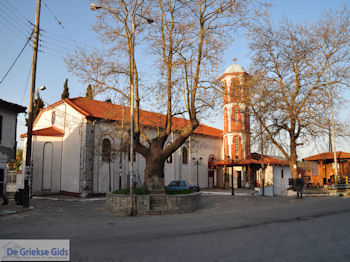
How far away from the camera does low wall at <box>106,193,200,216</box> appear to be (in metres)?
15.5

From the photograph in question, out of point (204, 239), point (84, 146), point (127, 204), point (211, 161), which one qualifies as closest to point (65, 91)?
point (84, 146)

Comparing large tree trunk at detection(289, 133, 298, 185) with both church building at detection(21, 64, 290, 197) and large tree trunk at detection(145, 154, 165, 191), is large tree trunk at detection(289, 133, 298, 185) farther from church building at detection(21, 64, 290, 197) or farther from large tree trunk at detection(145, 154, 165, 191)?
large tree trunk at detection(145, 154, 165, 191)

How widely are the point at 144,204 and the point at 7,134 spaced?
1310cm

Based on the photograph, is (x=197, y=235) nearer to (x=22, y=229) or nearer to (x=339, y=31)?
(x=22, y=229)

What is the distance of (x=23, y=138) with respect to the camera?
33062 mm

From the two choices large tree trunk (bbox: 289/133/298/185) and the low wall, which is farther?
large tree trunk (bbox: 289/133/298/185)

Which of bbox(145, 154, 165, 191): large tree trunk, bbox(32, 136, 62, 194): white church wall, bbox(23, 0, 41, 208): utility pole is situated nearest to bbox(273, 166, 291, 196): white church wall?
bbox(145, 154, 165, 191): large tree trunk

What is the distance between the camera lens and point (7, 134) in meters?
21.8

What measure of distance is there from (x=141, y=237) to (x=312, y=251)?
4.80 meters

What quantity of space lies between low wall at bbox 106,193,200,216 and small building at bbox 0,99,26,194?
33.4ft

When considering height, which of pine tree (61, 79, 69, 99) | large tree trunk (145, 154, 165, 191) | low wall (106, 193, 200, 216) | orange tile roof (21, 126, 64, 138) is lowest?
low wall (106, 193, 200, 216)

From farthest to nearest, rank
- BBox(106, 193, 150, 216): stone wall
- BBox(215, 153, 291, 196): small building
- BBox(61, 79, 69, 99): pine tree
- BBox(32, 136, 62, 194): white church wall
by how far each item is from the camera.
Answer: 1. BBox(61, 79, 69, 99): pine tree
2. BBox(215, 153, 291, 196): small building
3. BBox(32, 136, 62, 194): white church wall
4. BBox(106, 193, 150, 216): stone wall

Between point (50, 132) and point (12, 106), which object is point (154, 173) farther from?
point (50, 132)

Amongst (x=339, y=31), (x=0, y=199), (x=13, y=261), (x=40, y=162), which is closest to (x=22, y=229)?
(x=13, y=261)
